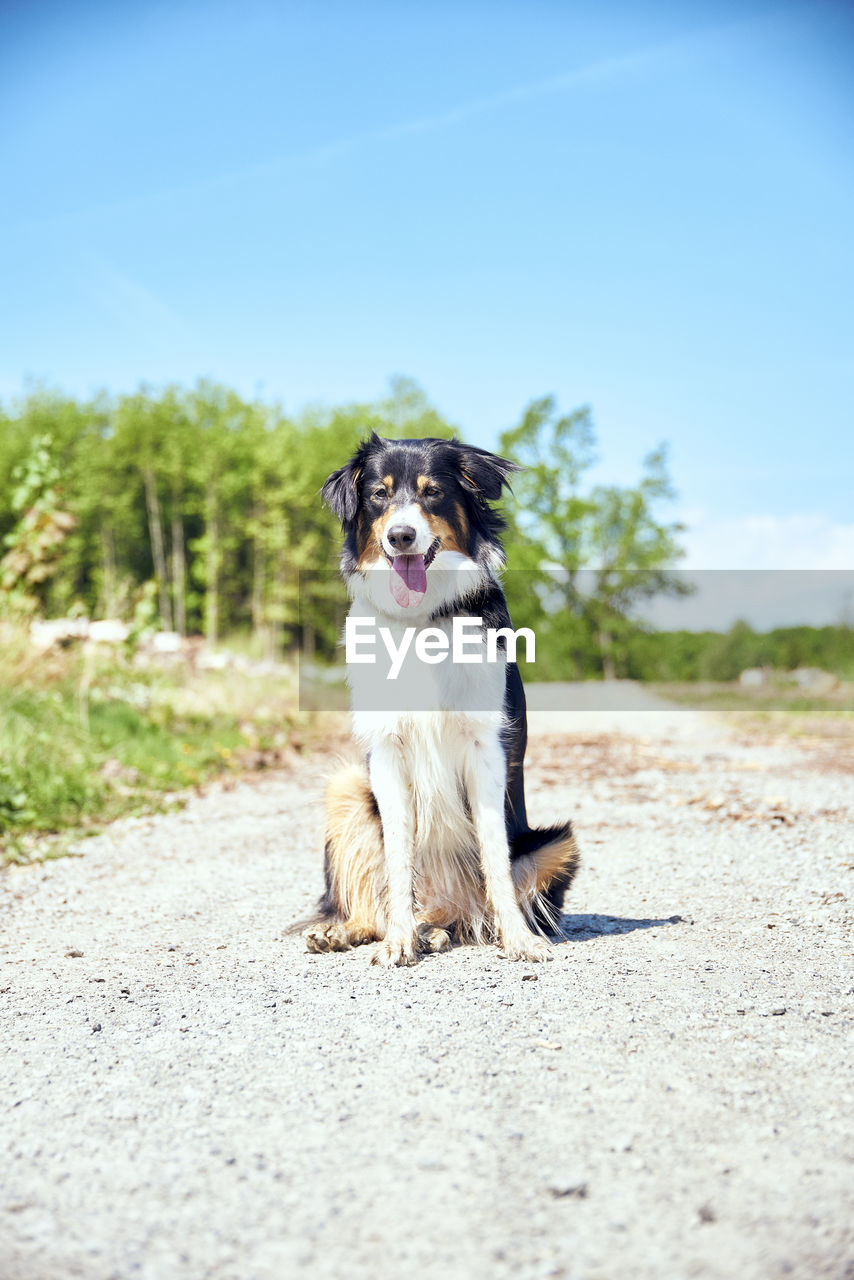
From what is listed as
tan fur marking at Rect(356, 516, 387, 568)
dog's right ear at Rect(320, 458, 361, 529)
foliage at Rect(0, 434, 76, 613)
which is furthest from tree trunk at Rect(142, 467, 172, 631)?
tan fur marking at Rect(356, 516, 387, 568)

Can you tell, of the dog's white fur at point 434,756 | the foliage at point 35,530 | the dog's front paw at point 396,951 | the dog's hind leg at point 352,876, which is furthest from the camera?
the foliage at point 35,530

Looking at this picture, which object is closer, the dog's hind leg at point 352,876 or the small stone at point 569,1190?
the small stone at point 569,1190

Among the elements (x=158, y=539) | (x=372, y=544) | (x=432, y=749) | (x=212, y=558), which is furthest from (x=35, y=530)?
(x=158, y=539)

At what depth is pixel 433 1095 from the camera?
2393 mm

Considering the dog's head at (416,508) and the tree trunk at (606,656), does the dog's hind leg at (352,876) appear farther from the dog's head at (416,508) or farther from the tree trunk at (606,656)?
the tree trunk at (606,656)

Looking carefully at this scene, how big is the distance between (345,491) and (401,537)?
0.47 m

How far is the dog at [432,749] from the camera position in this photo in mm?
3695

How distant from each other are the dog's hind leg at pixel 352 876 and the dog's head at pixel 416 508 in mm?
920

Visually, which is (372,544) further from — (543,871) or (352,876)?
(543,871)

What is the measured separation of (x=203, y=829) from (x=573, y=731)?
794 cm

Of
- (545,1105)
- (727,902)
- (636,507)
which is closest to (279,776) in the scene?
(727,902)

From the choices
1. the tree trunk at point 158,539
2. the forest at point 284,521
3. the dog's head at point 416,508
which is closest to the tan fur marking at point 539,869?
the dog's head at point 416,508

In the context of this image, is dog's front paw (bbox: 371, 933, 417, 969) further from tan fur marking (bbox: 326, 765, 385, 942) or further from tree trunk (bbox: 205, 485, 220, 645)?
tree trunk (bbox: 205, 485, 220, 645)

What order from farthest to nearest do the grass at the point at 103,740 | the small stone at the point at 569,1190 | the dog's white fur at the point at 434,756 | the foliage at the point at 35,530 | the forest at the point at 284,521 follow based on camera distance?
1. the forest at the point at 284,521
2. the foliage at the point at 35,530
3. the grass at the point at 103,740
4. the dog's white fur at the point at 434,756
5. the small stone at the point at 569,1190
